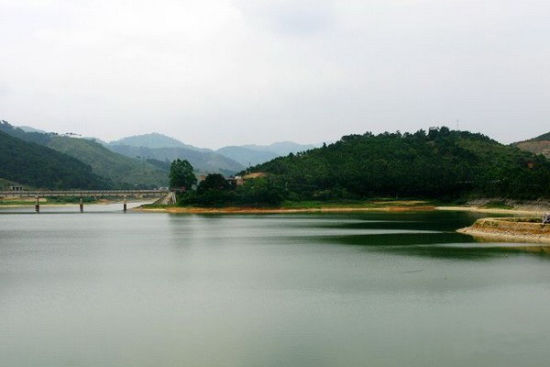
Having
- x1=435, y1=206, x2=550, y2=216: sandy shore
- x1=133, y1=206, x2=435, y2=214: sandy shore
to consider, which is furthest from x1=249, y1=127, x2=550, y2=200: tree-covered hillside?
x1=133, y1=206, x2=435, y2=214: sandy shore

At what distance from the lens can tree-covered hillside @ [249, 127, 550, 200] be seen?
121 m

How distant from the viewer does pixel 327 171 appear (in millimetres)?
145375

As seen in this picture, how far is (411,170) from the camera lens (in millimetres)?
136375

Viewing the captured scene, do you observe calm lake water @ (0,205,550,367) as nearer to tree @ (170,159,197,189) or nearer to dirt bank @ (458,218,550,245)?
dirt bank @ (458,218,550,245)

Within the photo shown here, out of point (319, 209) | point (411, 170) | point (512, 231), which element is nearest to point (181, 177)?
point (319, 209)

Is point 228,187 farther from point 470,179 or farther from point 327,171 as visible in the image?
point 470,179

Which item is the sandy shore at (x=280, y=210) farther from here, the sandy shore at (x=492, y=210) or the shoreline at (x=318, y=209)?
the sandy shore at (x=492, y=210)

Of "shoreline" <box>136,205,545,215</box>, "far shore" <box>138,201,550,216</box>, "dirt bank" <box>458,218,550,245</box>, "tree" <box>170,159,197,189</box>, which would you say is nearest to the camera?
"dirt bank" <box>458,218,550,245</box>

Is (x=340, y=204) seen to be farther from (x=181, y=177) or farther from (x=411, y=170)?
(x=181, y=177)

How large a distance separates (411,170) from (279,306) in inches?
4353

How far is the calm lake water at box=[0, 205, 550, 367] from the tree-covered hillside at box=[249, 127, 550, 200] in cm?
6829

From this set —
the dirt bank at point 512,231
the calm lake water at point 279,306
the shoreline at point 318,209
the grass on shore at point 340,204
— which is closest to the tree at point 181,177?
the shoreline at point 318,209

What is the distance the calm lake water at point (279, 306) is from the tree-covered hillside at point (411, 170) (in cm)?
6829

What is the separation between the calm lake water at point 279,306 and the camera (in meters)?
22.2
